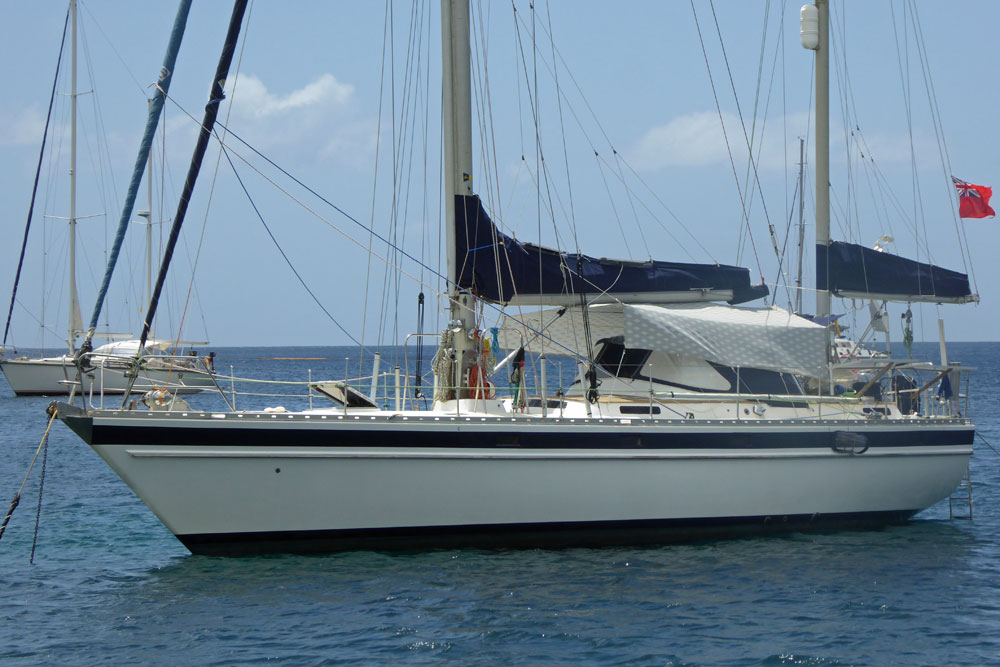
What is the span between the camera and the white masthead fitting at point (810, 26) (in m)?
18.3

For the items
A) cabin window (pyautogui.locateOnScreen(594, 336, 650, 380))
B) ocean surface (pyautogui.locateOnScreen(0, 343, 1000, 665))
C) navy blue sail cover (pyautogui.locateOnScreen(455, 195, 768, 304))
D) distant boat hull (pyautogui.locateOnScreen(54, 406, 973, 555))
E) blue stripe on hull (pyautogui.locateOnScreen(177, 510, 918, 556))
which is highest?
navy blue sail cover (pyautogui.locateOnScreen(455, 195, 768, 304))

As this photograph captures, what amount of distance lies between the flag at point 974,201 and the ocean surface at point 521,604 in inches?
268

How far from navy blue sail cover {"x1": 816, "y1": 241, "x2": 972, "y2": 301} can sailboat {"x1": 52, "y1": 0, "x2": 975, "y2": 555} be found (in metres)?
0.10

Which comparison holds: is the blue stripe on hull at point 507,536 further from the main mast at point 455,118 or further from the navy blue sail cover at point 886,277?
the navy blue sail cover at point 886,277

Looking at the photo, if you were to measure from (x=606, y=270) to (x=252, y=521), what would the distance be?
6278 millimetres

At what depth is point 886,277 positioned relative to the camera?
1691 cm

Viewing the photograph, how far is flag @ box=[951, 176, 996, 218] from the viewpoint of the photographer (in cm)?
1898

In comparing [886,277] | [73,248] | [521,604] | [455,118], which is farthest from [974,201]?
[73,248]

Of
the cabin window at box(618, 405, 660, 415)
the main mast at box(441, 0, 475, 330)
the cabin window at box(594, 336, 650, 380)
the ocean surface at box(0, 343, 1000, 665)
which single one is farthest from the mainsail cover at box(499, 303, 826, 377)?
the ocean surface at box(0, 343, 1000, 665)

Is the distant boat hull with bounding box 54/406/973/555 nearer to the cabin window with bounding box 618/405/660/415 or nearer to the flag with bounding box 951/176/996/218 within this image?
the cabin window with bounding box 618/405/660/415

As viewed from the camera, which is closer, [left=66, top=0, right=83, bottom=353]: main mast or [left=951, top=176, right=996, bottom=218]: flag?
[left=951, top=176, right=996, bottom=218]: flag

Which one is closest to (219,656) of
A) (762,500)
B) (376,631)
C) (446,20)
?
(376,631)

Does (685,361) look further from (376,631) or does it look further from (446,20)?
(376,631)

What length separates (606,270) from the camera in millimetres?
15117
